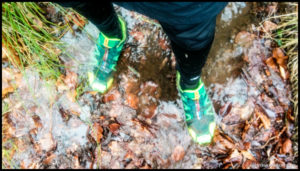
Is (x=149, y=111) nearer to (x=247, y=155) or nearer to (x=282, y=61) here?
(x=247, y=155)

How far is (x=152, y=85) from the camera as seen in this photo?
6.50 ft

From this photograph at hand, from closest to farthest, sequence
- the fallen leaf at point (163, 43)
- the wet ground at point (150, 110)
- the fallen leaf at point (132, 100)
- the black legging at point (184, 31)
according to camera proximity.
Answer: the black legging at point (184, 31)
the wet ground at point (150, 110)
the fallen leaf at point (132, 100)
the fallen leaf at point (163, 43)

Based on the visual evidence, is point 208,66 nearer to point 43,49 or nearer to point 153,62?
point 153,62

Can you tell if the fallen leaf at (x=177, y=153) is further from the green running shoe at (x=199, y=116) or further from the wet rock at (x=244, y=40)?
the wet rock at (x=244, y=40)

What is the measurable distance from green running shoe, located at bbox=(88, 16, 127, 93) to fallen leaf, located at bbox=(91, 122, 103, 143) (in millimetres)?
328

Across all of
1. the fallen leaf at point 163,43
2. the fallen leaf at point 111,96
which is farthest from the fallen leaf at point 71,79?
the fallen leaf at point 163,43

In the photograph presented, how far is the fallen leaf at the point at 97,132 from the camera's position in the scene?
181cm

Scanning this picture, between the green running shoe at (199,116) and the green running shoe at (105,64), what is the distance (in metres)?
0.61

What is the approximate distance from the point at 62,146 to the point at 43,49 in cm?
86

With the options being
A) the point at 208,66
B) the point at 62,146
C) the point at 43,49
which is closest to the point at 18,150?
the point at 62,146

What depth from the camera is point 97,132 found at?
1.82 meters

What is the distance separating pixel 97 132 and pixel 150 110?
50 centimetres

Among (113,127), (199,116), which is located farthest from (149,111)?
(199,116)

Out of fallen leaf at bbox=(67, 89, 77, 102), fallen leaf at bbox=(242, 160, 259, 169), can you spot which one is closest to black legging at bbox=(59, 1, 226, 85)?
fallen leaf at bbox=(67, 89, 77, 102)
